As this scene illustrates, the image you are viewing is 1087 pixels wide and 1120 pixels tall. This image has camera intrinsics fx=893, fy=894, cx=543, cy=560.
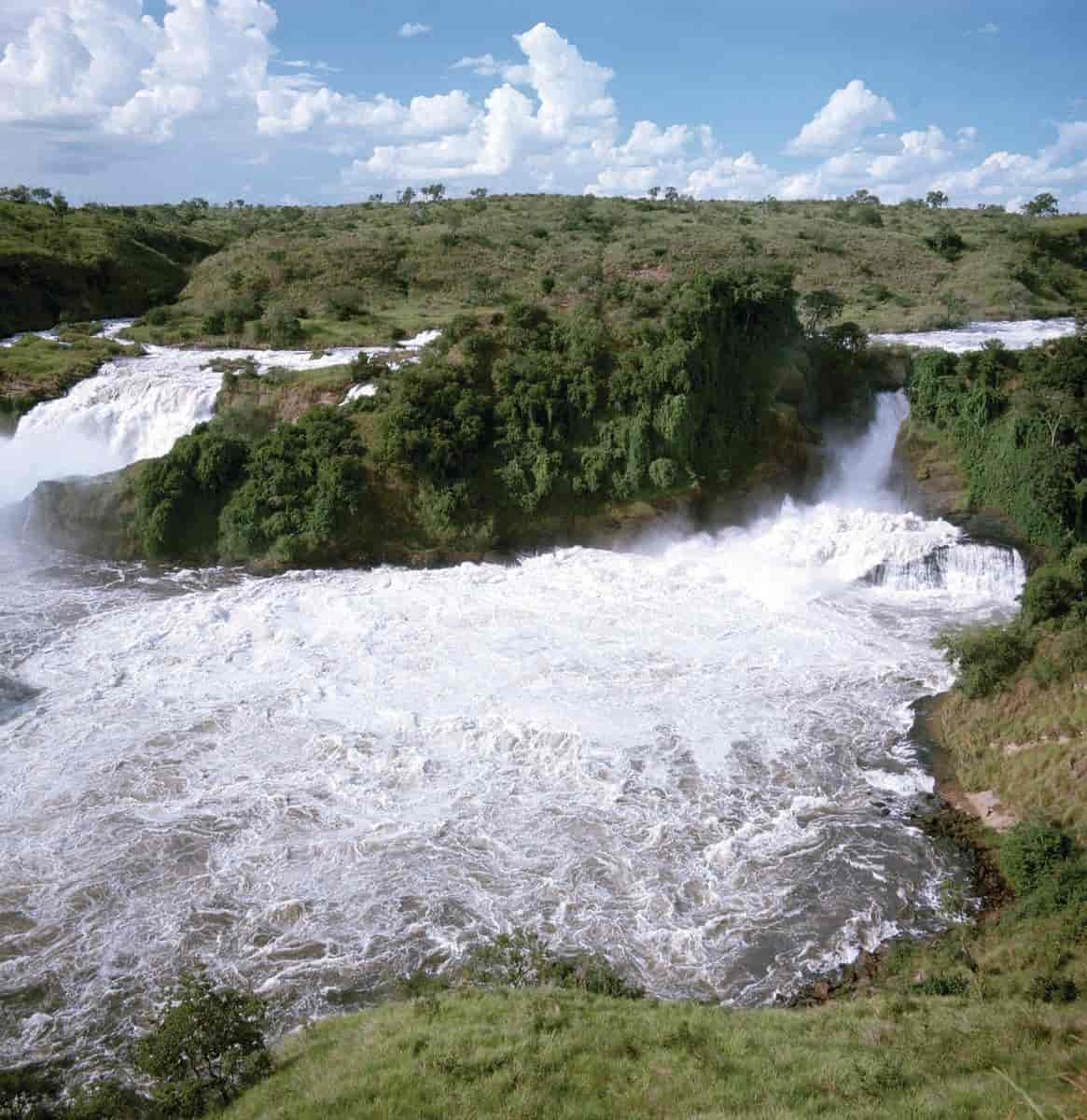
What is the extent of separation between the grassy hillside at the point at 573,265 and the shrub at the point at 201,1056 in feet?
82.1

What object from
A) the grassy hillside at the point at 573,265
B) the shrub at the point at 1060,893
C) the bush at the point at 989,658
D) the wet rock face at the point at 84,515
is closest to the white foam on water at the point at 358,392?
the wet rock face at the point at 84,515

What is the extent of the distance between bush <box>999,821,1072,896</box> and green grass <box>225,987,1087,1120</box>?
10.7 feet

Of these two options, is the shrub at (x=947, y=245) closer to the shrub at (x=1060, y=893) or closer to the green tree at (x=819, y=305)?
the green tree at (x=819, y=305)

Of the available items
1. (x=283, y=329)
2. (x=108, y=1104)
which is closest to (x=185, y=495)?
(x=283, y=329)

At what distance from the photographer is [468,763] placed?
16.2 metres

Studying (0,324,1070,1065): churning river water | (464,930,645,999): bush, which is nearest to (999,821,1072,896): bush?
(0,324,1070,1065): churning river water

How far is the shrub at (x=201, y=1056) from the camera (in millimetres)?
9070

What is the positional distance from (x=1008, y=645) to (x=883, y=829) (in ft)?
16.3

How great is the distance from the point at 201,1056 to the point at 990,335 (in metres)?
38.6

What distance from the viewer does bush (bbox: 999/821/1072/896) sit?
12977 mm

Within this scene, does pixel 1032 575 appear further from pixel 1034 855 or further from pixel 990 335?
pixel 990 335

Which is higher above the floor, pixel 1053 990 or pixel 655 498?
pixel 655 498

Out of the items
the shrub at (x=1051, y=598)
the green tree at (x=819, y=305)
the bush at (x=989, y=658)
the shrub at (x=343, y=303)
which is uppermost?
the green tree at (x=819, y=305)

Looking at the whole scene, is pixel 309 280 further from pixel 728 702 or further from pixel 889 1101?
pixel 889 1101
